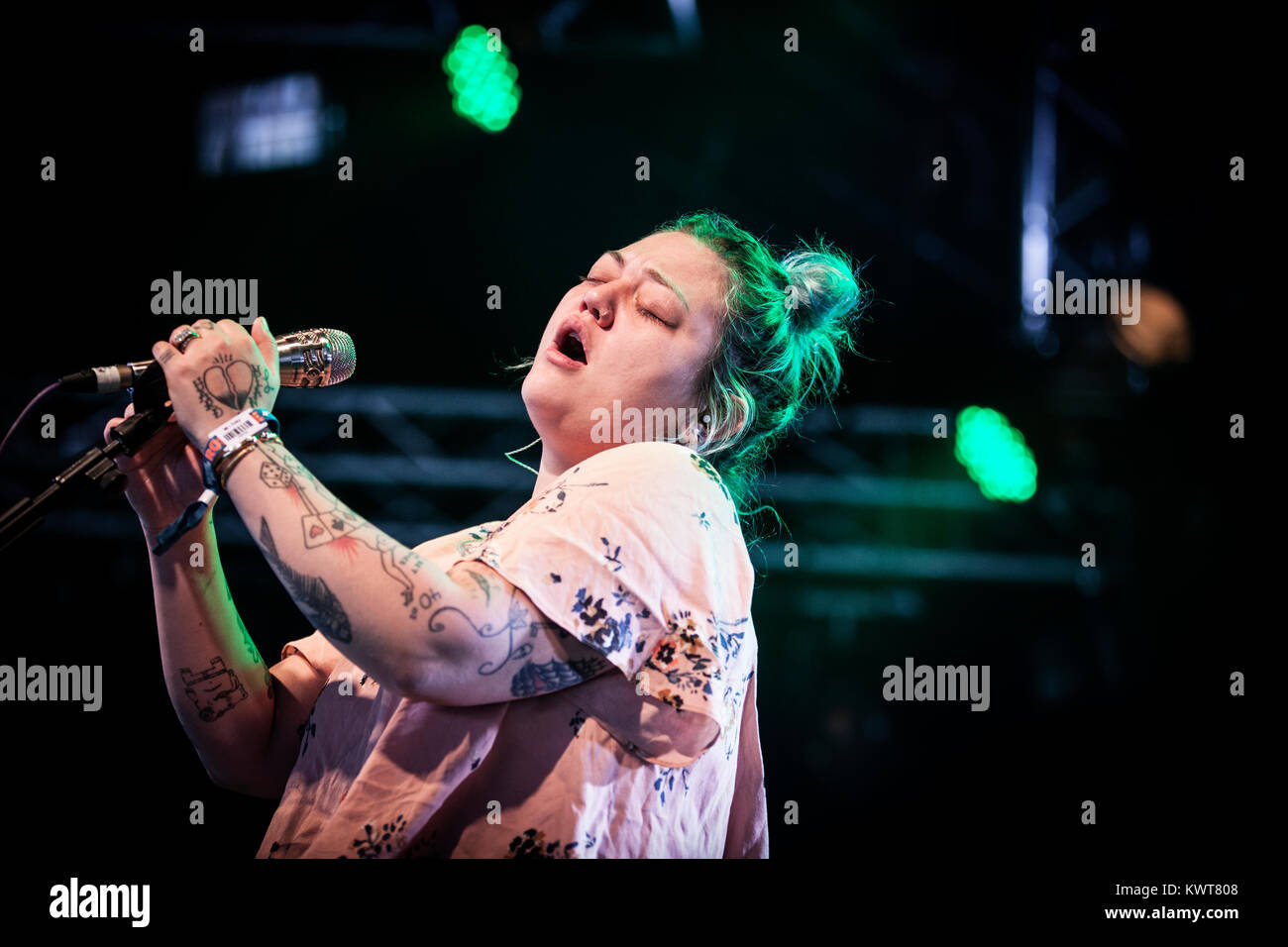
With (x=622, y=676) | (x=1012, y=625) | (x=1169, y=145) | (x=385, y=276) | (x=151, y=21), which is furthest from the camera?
(x=1012, y=625)

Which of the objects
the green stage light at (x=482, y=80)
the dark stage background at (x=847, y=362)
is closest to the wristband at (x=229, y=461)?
the dark stage background at (x=847, y=362)

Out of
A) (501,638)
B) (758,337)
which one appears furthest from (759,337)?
(501,638)

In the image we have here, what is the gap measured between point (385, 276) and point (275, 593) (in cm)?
116

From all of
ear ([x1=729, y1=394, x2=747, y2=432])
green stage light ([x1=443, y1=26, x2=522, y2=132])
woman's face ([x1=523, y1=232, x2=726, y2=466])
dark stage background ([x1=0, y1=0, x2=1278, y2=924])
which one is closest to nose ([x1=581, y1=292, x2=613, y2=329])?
woman's face ([x1=523, y1=232, x2=726, y2=466])

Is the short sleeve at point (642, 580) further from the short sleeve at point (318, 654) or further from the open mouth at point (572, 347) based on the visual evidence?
the short sleeve at point (318, 654)

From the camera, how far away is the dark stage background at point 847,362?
297 cm

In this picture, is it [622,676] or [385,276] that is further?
[385,276]

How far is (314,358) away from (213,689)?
20.4 inches

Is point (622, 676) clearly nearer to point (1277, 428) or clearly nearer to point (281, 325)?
point (281, 325)

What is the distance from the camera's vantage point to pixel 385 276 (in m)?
3.28

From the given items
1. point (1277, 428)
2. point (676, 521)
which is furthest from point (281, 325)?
point (1277, 428)

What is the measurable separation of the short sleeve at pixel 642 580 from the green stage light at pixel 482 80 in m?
2.43

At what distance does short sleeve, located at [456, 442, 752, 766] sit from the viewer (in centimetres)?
112

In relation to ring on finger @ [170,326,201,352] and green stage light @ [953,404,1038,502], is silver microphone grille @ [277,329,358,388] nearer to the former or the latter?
ring on finger @ [170,326,201,352]
